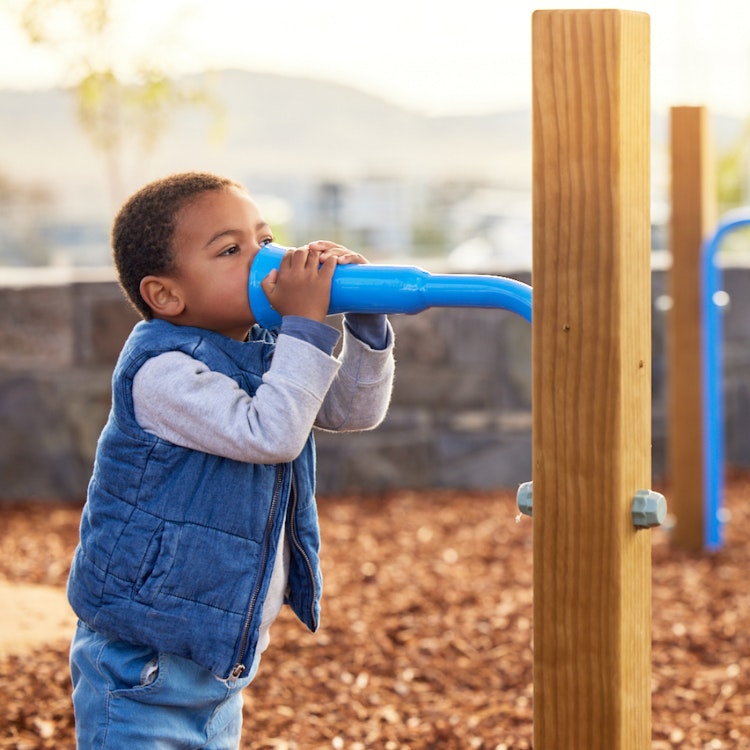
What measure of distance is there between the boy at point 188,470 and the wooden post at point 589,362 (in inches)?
14.8

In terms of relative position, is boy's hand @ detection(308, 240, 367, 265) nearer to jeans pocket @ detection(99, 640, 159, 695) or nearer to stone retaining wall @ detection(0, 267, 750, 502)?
jeans pocket @ detection(99, 640, 159, 695)

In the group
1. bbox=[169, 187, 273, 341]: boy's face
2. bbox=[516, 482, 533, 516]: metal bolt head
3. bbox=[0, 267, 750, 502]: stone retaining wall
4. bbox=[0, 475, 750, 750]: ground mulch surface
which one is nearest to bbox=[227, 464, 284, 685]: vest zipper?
bbox=[169, 187, 273, 341]: boy's face

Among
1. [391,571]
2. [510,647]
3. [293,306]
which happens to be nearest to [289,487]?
[293,306]

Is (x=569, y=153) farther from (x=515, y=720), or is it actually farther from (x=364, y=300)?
(x=515, y=720)

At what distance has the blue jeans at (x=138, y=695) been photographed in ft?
5.96

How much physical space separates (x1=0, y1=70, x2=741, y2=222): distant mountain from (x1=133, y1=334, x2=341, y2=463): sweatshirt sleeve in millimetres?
26675

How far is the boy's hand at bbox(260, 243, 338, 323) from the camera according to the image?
1670 mm

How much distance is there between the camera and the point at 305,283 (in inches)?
66.0

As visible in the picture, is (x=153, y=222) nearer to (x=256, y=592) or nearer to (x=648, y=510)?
(x=256, y=592)

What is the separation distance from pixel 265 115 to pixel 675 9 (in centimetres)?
2385

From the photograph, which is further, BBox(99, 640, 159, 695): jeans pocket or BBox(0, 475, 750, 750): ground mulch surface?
BBox(0, 475, 750, 750): ground mulch surface

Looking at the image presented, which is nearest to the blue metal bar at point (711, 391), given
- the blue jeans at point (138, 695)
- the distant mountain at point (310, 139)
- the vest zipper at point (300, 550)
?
the vest zipper at point (300, 550)

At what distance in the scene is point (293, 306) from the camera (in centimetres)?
169

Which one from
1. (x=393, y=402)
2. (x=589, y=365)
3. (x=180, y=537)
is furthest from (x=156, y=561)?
(x=393, y=402)
